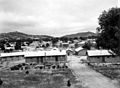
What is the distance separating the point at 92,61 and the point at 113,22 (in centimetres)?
1891

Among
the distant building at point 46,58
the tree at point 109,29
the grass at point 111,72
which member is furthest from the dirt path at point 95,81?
the distant building at point 46,58

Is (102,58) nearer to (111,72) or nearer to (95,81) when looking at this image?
(111,72)

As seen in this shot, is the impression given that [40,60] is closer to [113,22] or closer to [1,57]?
[1,57]

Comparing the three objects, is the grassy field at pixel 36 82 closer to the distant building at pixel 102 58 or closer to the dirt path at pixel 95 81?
the dirt path at pixel 95 81

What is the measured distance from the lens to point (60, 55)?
52.8m

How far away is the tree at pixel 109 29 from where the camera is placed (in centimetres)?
3309

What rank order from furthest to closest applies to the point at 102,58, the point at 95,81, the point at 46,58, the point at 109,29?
the point at 46,58 < the point at 102,58 < the point at 109,29 < the point at 95,81

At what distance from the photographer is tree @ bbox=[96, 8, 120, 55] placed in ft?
109

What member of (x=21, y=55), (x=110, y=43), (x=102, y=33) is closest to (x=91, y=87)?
(x=110, y=43)

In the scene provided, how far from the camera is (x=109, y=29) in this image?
34438mm

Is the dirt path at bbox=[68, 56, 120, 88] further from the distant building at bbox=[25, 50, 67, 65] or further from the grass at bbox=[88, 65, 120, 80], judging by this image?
the distant building at bbox=[25, 50, 67, 65]

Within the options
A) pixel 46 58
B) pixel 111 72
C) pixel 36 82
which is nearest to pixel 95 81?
pixel 111 72

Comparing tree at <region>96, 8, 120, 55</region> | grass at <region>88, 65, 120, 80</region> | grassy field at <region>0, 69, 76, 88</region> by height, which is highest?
tree at <region>96, 8, 120, 55</region>

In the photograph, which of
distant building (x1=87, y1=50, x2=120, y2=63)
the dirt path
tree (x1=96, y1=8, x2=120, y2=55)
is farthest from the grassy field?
distant building (x1=87, y1=50, x2=120, y2=63)
